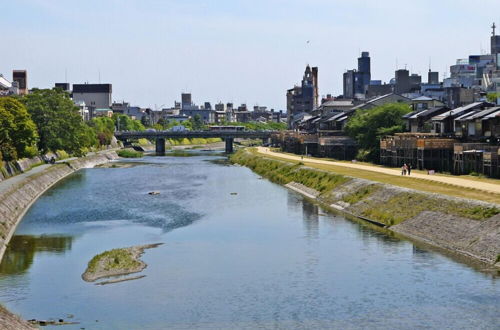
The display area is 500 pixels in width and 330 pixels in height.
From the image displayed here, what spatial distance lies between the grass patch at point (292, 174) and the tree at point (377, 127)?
9784 mm

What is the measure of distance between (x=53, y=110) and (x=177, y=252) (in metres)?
77.2

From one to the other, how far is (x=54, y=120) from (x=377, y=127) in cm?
4626

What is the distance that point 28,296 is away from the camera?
39469mm

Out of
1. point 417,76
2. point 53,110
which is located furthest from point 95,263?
point 417,76

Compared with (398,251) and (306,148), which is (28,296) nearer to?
(398,251)

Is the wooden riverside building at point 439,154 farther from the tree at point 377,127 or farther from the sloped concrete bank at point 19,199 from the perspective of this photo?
the sloped concrete bank at point 19,199

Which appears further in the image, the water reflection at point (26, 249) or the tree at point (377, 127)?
the tree at point (377, 127)

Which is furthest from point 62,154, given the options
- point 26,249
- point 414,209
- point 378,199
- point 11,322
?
point 11,322

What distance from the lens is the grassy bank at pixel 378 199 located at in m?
53.7

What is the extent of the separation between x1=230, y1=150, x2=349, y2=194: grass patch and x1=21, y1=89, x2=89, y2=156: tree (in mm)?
27807

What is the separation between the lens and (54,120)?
4754 inches

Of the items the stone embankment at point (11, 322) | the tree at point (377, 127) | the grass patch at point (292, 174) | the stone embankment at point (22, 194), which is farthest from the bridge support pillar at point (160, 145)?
the stone embankment at point (11, 322)

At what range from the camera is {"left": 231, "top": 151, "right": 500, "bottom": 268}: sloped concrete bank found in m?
47.6

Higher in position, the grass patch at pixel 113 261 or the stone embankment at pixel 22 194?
the stone embankment at pixel 22 194
